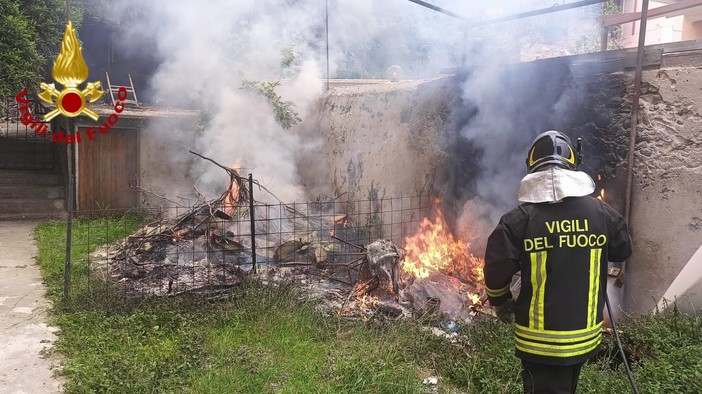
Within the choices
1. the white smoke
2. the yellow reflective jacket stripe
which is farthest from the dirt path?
the white smoke

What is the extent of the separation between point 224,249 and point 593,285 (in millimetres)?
5300

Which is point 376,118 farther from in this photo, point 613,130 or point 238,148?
point 613,130

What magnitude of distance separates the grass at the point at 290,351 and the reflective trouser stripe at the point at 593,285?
A: 40.2 inches

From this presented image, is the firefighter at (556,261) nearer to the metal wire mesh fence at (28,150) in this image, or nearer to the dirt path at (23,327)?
the dirt path at (23,327)

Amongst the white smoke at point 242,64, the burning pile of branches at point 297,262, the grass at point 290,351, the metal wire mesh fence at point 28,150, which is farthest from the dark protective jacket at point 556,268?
the metal wire mesh fence at point 28,150

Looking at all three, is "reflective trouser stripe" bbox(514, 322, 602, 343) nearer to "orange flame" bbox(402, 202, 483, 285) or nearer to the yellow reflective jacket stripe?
the yellow reflective jacket stripe

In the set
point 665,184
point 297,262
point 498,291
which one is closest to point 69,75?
point 297,262

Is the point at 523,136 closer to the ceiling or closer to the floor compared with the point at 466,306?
closer to the ceiling

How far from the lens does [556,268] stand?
3012 mm

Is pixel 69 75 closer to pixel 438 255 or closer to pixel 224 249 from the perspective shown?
pixel 224 249

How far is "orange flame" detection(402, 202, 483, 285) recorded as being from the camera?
715 centimetres

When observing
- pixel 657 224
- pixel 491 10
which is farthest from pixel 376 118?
pixel 657 224

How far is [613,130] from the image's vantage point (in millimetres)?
5484

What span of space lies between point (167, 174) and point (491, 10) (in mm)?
8579
